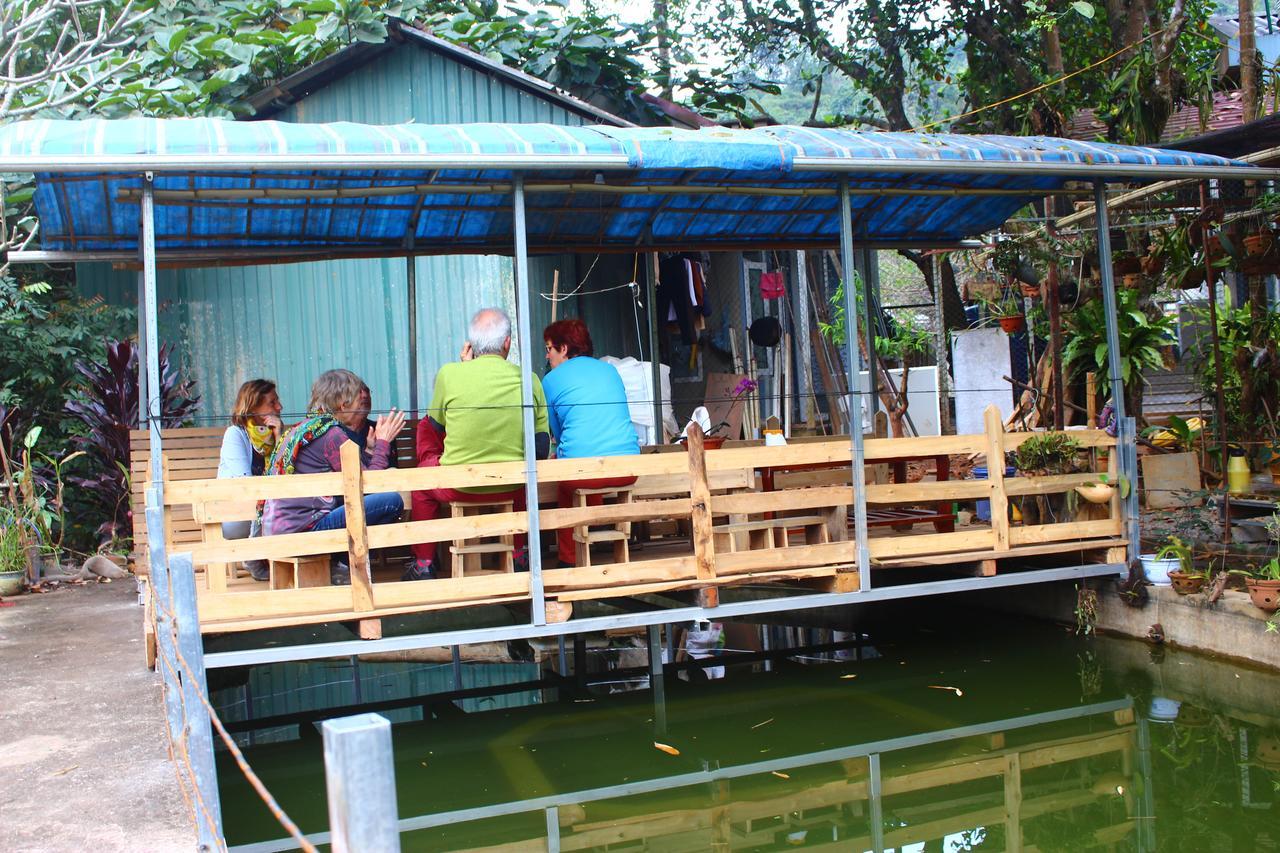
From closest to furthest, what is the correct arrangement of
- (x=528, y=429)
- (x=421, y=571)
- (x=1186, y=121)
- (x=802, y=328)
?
(x=528, y=429), (x=421, y=571), (x=802, y=328), (x=1186, y=121)

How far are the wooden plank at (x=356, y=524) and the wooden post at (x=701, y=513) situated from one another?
172 cm

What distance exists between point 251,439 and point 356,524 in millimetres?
1509

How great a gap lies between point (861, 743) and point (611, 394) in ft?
7.88

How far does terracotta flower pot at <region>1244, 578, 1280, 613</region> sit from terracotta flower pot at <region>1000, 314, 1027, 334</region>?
5395mm

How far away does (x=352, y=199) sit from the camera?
6957 millimetres

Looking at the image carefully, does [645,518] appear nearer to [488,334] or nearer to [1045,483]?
[488,334]

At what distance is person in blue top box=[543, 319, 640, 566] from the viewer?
262 inches

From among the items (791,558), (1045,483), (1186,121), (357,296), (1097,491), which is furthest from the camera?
(1186,121)

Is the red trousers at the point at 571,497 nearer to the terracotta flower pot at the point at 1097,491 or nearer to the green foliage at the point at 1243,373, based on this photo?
the terracotta flower pot at the point at 1097,491

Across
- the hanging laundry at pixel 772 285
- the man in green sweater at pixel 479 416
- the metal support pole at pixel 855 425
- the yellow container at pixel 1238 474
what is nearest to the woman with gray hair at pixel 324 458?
the man in green sweater at pixel 479 416

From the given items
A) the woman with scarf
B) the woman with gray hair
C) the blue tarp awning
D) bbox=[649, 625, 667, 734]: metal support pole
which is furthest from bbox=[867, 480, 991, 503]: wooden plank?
the woman with scarf

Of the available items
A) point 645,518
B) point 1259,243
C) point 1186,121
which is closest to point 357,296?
point 645,518

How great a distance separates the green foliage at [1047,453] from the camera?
24.5ft

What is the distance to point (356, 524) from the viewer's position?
570cm
